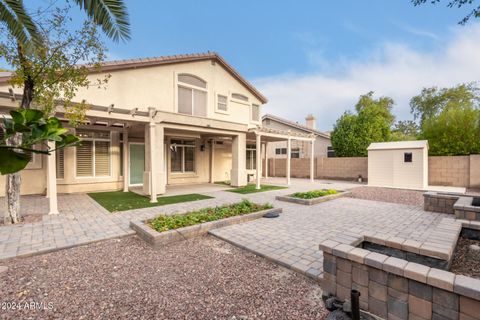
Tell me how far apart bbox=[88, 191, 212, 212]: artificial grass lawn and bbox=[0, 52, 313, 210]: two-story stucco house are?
43 centimetres

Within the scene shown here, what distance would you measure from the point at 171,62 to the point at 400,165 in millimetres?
13224

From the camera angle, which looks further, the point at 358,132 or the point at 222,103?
the point at 358,132

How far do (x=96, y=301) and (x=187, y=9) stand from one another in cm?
1192

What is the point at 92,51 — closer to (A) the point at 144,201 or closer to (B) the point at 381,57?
(A) the point at 144,201

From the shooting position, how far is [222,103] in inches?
556

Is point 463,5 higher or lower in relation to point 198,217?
higher

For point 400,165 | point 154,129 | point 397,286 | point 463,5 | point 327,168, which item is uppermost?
point 463,5

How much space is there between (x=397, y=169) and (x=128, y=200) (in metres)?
13.6

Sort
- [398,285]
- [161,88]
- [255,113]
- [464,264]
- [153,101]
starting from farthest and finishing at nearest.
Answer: [255,113], [161,88], [153,101], [464,264], [398,285]

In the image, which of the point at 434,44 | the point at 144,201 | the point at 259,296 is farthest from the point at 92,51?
the point at 434,44

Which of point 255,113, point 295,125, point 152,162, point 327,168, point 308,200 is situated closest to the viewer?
point 308,200

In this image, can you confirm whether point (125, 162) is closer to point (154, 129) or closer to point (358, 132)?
point (154, 129)

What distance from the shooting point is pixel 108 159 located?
1130 centimetres

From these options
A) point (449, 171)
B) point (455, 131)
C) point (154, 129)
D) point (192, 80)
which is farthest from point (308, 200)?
point (455, 131)
